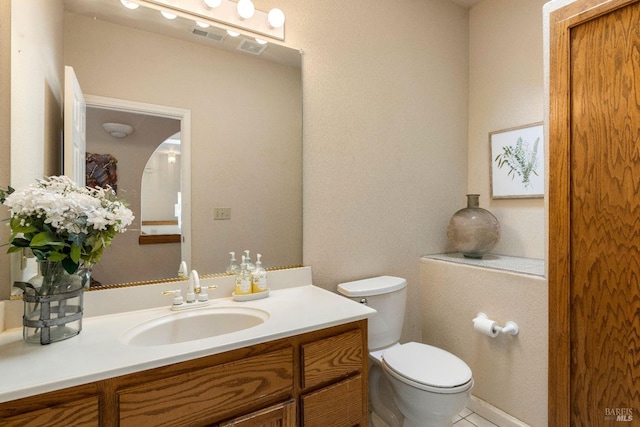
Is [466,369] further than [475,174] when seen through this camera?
No

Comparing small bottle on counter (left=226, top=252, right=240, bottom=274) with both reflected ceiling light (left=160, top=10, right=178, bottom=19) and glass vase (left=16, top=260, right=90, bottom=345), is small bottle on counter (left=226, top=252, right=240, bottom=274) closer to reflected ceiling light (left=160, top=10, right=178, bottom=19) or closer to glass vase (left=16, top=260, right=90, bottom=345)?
glass vase (left=16, top=260, right=90, bottom=345)

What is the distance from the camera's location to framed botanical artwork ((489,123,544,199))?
2012 millimetres

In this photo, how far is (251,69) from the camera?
5.31 ft

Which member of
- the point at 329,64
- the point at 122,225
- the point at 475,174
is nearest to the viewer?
the point at 122,225

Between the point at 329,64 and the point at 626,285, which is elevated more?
the point at 329,64

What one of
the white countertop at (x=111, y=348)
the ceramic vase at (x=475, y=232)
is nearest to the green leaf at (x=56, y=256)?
the white countertop at (x=111, y=348)

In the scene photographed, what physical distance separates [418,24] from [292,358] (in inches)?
86.9

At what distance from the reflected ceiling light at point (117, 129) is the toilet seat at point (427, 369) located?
61.4 inches

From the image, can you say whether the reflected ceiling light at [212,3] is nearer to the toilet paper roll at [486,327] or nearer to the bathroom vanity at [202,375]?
the bathroom vanity at [202,375]

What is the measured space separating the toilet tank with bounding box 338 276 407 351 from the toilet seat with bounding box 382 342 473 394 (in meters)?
0.10

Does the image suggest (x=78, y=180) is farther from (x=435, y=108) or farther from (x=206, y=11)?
(x=435, y=108)

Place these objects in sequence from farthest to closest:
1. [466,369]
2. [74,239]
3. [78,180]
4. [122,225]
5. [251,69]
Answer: [251,69] → [466,369] → [78,180] → [122,225] → [74,239]

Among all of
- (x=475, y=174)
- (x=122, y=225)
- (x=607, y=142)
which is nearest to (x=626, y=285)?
(x=607, y=142)

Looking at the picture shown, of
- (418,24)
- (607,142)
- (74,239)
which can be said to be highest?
(418,24)
